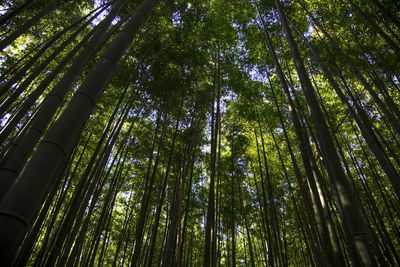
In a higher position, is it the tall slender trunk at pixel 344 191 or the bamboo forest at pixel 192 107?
the bamboo forest at pixel 192 107

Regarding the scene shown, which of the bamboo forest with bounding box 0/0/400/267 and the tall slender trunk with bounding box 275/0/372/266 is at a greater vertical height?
the bamboo forest with bounding box 0/0/400/267

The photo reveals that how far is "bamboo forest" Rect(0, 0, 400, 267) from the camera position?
4.95 ft

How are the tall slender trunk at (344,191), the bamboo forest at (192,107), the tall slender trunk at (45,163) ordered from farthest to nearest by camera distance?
1. the bamboo forest at (192,107)
2. the tall slender trunk at (344,191)
3. the tall slender trunk at (45,163)

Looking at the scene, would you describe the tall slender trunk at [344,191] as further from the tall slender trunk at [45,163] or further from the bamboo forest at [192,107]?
the tall slender trunk at [45,163]

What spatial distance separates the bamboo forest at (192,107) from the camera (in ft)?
4.95

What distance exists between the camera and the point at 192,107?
6531 mm

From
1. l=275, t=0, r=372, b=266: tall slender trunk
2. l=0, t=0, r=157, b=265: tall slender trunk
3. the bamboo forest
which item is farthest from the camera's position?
the bamboo forest

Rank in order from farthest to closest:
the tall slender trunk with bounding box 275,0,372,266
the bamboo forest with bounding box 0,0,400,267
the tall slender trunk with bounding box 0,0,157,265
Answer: the bamboo forest with bounding box 0,0,400,267
the tall slender trunk with bounding box 275,0,372,266
the tall slender trunk with bounding box 0,0,157,265

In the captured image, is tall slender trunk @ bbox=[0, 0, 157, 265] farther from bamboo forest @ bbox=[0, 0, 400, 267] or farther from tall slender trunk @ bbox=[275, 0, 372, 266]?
tall slender trunk @ bbox=[275, 0, 372, 266]

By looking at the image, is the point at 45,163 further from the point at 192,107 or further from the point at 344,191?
the point at 192,107

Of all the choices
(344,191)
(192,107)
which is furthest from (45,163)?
(192,107)

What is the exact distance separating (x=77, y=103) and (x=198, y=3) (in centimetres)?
536

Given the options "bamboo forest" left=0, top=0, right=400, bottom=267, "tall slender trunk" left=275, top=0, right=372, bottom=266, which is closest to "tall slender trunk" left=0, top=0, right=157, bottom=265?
"bamboo forest" left=0, top=0, right=400, bottom=267

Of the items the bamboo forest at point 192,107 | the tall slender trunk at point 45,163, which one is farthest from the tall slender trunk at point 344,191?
the tall slender trunk at point 45,163
